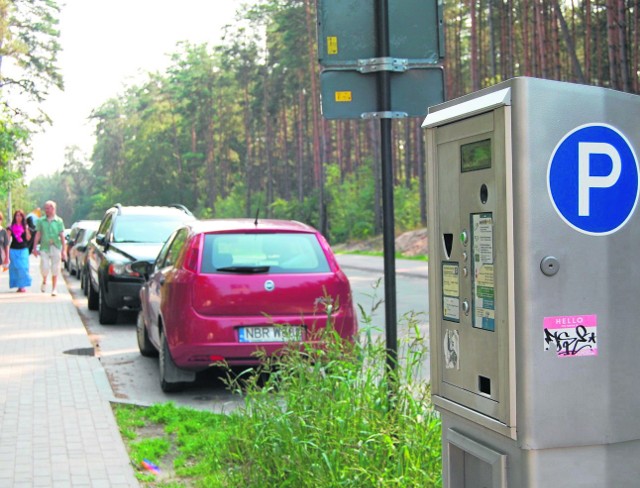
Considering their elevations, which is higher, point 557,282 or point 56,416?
point 557,282

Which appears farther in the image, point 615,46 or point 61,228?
point 615,46

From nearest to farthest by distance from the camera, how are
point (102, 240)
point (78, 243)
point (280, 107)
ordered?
point (102, 240) < point (78, 243) < point (280, 107)

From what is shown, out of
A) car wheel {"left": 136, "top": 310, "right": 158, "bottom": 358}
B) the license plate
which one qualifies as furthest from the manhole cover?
the license plate

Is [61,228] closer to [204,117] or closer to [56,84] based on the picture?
[56,84]

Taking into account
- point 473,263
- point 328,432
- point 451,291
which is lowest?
point 328,432

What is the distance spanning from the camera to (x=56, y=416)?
7.81 meters

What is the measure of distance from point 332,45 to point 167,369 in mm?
4314

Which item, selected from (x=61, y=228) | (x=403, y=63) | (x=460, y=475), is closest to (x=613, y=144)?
(x=460, y=475)

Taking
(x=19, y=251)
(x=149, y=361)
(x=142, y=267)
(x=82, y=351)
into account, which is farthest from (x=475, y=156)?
(x=19, y=251)

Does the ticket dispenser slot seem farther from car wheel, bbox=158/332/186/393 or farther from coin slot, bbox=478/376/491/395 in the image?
car wheel, bbox=158/332/186/393

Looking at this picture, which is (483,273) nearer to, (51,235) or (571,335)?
(571,335)

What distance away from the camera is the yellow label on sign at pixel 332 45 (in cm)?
591

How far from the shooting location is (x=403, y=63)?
19.6ft

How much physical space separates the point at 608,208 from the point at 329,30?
3.08 meters
